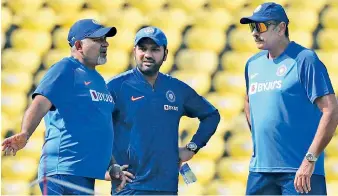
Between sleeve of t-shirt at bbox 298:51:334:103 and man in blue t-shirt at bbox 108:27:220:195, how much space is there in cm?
82

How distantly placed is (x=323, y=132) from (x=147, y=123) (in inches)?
39.6

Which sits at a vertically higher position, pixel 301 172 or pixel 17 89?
pixel 17 89

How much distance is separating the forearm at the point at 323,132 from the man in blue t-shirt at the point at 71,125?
3.42 feet

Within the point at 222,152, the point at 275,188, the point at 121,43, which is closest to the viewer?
the point at 275,188

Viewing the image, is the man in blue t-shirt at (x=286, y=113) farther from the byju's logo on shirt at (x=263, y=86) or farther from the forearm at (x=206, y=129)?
the forearm at (x=206, y=129)

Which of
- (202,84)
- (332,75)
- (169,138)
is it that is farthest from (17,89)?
(169,138)

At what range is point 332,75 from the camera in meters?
8.09

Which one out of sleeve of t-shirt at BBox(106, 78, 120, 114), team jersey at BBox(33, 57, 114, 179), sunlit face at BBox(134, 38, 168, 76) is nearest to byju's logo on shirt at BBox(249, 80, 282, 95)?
sunlit face at BBox(134, 38, 168, 76)

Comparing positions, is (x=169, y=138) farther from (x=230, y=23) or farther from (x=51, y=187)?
(x=230, y=23)

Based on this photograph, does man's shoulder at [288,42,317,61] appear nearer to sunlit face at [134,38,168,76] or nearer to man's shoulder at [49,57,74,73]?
sunlit face at [134,38,168,76]

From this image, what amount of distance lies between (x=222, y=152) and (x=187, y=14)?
150cm

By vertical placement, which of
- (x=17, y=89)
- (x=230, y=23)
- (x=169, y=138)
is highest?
(x=230, y=23)

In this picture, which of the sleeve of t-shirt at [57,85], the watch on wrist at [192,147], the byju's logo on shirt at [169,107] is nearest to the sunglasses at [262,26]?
the byju's logo on shirt at [169,107]

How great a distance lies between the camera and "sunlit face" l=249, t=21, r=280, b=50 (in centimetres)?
514
